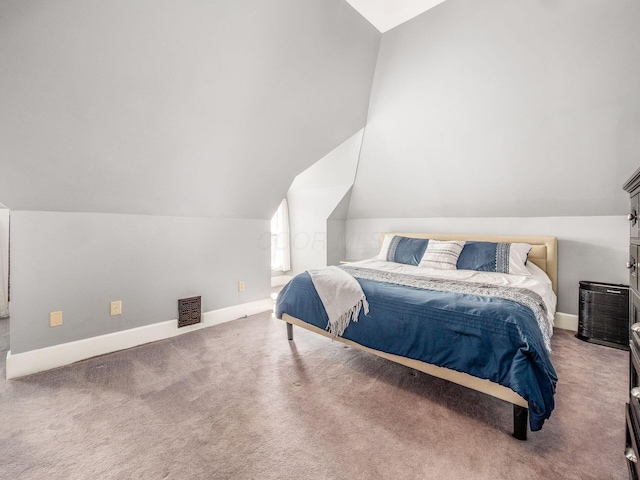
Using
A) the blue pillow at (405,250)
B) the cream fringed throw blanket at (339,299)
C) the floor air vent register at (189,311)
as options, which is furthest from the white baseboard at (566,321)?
the floor air vent register at (189,311)

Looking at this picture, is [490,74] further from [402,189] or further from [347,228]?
[347,228]

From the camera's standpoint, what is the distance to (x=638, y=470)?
877 mm

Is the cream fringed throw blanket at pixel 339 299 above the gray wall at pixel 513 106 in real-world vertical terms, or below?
below

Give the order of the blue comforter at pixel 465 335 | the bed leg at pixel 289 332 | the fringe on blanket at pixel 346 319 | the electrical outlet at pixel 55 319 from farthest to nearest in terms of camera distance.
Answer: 1. the bed leg at pixel 289 332
2. the electrical outlet at pixel 55 319
3. the fringe on blanket at pixel 346 319
4. the blue comforter at pixel 465 335

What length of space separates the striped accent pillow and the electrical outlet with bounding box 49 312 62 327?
3.27m

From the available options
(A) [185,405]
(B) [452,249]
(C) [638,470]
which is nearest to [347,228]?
(B) [452,249]

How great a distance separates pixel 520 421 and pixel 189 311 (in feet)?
8.92

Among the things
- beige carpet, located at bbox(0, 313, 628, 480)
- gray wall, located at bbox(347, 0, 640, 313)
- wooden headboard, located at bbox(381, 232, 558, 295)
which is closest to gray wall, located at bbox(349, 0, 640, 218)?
gray wall, located at bbox(347, 0, 640, 313)

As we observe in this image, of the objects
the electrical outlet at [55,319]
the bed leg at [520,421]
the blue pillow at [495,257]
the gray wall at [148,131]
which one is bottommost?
the bed leg at [520,421]

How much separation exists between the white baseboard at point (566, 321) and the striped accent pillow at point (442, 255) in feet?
3.74

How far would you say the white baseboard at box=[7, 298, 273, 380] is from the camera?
2.17 m

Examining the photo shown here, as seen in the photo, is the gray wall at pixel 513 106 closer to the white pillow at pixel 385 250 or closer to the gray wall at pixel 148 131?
the gray wall at pixel 148 131

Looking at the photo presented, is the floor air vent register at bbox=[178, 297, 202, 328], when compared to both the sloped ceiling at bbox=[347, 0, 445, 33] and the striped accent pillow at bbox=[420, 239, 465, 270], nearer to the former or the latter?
the striped accent pillow at bbox=[420, 239, 465, 270]

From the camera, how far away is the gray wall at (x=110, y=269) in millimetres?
2221
